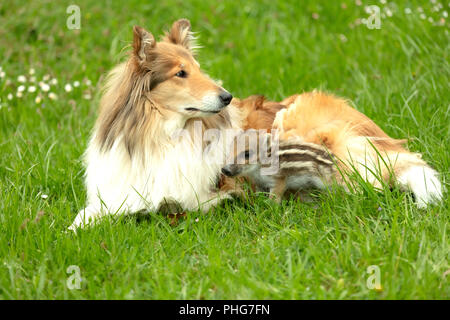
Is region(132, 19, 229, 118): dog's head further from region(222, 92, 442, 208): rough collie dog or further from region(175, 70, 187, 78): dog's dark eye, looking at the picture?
region(222, 92, 442, 208): rough collie dog

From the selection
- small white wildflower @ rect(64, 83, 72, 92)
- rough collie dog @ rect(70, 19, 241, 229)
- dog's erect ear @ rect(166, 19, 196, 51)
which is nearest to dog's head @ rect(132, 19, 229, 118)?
rough collie dog @ rect(70, 19, 241, 229)

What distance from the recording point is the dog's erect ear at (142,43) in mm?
3744

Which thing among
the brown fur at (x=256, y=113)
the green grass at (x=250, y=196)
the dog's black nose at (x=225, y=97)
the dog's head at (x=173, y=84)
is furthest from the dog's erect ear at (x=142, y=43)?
the brown fur at (x=256, y=113)

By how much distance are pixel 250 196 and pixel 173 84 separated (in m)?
1.08

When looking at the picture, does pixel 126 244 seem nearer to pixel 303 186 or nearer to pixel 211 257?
pixel 211 257

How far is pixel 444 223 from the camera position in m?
3.51

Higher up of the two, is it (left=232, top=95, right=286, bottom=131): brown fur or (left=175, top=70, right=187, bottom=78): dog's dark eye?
(left=175, top=70, right=187, bottom=78): dog's dark eye

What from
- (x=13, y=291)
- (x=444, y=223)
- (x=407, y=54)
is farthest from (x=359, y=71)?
(x=13, y=291)

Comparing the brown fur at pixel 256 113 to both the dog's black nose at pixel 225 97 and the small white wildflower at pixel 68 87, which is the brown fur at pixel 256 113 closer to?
the dog's black nose at pixel 225 97

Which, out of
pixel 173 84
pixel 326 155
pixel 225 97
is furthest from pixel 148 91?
pixel 326 155

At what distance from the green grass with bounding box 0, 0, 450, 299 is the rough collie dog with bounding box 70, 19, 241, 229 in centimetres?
20

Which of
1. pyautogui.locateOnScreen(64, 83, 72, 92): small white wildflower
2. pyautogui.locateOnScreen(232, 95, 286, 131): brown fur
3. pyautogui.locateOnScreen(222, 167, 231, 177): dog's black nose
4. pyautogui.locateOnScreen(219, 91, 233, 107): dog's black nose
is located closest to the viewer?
pyautogui.locateOnScreen(219, 91, 233, 107): dog's black nose

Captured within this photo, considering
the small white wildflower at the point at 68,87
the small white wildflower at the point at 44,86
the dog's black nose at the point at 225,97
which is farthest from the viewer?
the small white wildflower at the point at 68,87

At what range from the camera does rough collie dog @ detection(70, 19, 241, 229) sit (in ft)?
12.7
